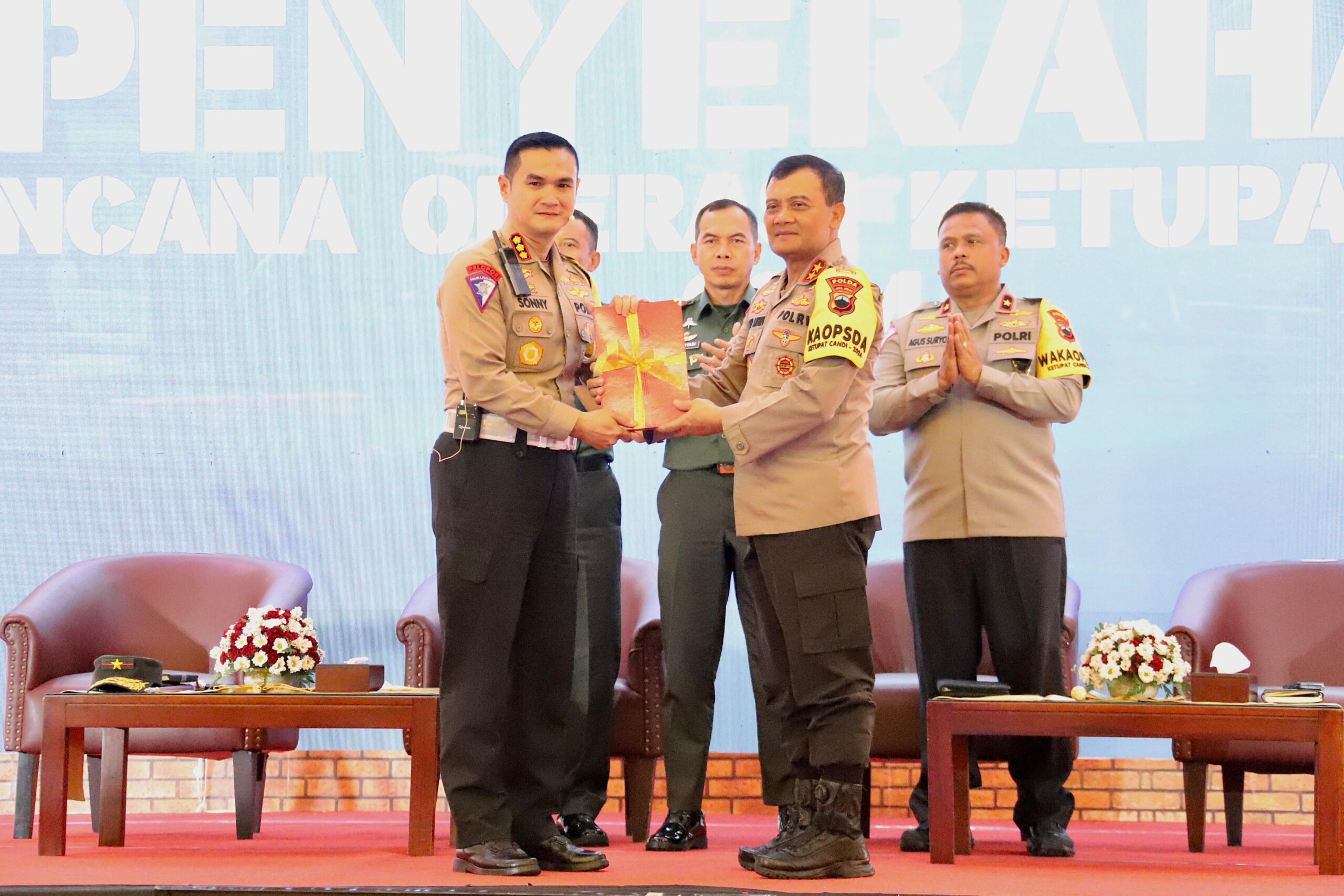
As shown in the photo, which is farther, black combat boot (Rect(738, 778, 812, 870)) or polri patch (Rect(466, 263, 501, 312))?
polri patch (Rect(466, 263, 501, 312))

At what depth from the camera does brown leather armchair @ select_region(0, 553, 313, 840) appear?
175 inches

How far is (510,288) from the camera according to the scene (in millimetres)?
3467

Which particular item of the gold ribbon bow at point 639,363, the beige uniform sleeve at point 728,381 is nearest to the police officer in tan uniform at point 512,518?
the gold ribbon bow at point 639,363

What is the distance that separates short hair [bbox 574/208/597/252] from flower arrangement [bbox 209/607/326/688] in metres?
1.50

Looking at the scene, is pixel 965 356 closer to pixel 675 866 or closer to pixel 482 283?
pixel 482 283

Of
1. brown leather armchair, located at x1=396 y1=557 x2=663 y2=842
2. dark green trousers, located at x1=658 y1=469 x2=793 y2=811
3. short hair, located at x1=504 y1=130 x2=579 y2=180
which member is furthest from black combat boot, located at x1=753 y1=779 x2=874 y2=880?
short hair, located at x1=504 y1=130 x2=579 y2=180

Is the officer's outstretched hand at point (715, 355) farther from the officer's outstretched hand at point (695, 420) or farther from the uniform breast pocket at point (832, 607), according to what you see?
the uniform breast pocket at point (832, 607)

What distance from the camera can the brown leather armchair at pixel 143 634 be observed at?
445cm

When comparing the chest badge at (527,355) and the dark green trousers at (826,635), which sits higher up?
the chest badge at (527,355)

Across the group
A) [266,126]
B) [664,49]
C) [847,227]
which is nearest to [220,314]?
[266,126]

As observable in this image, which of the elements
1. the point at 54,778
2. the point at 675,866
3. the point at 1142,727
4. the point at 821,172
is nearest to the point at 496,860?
the point at 675,866

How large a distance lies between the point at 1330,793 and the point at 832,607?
53.2 inches

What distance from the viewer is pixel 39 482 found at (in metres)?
5.50

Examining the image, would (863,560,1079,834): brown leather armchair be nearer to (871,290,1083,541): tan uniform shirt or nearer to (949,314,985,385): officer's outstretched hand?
(871,290,1083,541): tan uniform shirt
